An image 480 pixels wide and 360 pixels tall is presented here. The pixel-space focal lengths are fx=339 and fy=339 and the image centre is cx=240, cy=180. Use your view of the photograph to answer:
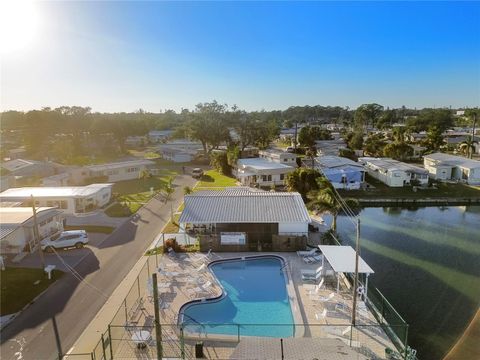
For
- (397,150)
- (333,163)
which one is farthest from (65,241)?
(397,150)

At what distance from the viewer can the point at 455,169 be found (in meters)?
48.0

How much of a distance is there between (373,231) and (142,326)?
22.8 m

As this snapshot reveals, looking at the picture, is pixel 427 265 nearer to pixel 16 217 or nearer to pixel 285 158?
pixel 16 217

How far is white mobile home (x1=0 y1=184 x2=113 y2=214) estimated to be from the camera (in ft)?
108

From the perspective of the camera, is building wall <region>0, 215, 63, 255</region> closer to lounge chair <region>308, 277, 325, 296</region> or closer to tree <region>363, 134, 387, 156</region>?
lounge chair <region>308, 277, 325, 296</region>

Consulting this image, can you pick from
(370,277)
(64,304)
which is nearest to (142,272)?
(64,304)

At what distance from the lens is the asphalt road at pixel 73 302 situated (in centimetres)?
1448

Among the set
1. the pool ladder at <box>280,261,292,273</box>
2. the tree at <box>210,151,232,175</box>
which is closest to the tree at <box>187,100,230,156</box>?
the tree at <box>210,151,232,175</box>

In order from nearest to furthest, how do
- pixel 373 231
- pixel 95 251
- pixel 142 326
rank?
1. pixel 142 326
2. pixel 95 251
3. pixel 373 231

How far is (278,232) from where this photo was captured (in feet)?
81.2

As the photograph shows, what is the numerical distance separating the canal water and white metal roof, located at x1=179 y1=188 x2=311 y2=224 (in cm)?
560

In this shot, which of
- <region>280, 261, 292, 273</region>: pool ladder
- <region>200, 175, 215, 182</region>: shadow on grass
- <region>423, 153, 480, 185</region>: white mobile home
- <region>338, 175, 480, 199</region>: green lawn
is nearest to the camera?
<region>280, 261, 292, 273</region>: pool ladder

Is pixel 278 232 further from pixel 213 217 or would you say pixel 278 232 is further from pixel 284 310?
pixel 284 310

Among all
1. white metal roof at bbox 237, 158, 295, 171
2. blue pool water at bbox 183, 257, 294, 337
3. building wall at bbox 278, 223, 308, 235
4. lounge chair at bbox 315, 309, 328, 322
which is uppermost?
white metal roof at bbox 237, 158, 295, 171
